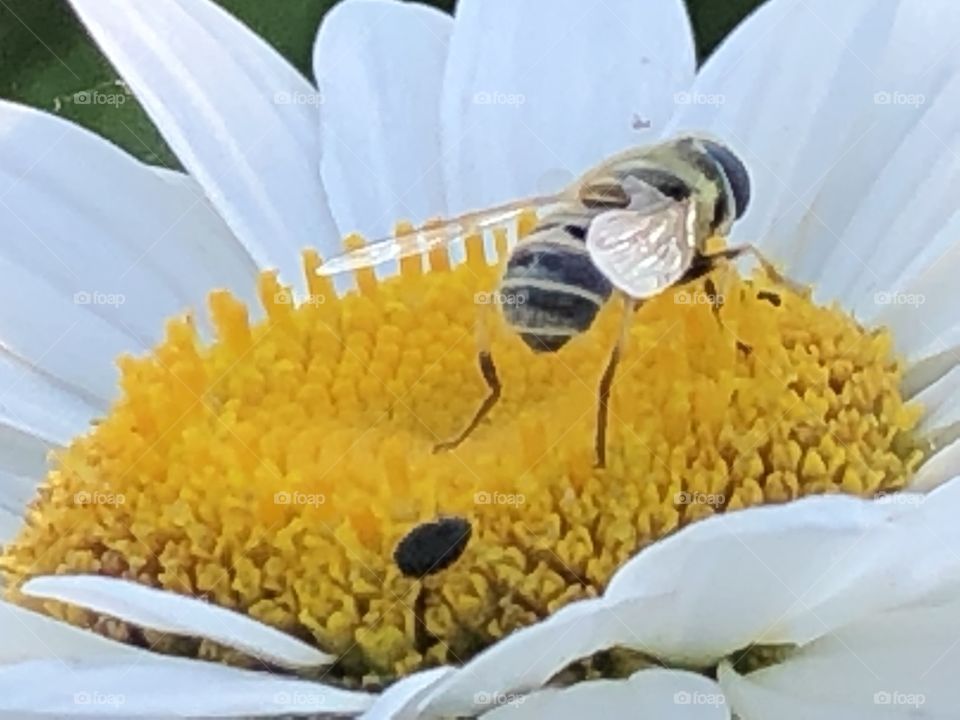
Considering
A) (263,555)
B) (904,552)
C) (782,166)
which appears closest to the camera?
(904,552)

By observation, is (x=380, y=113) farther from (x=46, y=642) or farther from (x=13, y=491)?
(x=46, y=642)

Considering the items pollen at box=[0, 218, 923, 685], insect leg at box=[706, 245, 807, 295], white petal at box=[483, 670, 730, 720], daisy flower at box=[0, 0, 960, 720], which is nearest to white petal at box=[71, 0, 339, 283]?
daisy flower at box=[0, 0, 960, 720]

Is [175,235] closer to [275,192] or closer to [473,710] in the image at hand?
[275,192]

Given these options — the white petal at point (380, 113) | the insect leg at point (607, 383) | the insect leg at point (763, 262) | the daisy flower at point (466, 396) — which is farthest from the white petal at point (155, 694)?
the white petal at point (380, 113)

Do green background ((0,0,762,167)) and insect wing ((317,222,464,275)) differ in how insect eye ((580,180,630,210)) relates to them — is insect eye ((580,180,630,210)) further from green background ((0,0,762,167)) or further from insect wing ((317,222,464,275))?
green background ((0,0,762,167))

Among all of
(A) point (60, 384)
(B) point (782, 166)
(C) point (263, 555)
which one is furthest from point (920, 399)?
(A) point (60, 384)

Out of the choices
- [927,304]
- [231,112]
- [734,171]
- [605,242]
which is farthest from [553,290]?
[231,112]

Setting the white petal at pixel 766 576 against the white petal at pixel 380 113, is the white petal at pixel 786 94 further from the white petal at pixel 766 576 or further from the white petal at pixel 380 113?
the white petal at pixel 766 576
